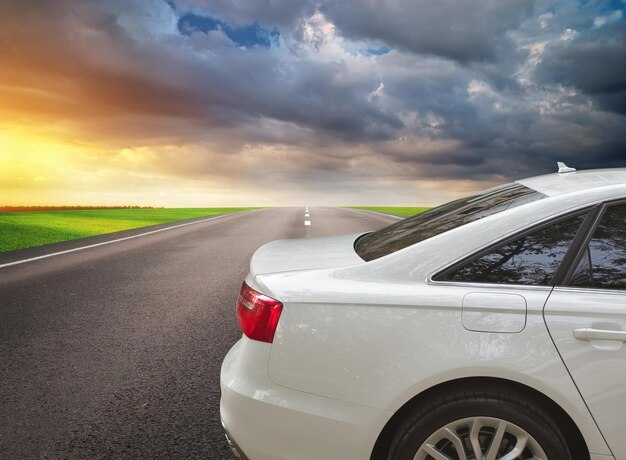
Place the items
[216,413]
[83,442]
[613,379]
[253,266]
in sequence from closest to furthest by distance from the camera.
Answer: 1. [613,379]
2. [253,266]
3. [83,442]
4. [216,413]

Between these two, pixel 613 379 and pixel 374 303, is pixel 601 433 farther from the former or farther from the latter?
pixel 374 303

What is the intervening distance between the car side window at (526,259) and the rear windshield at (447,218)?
223 millimetres

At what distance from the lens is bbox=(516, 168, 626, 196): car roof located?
7.41ft

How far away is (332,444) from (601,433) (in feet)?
3.51

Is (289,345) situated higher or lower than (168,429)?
higher

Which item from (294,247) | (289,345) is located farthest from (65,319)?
(289,345)

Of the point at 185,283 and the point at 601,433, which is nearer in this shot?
the point at 601,433

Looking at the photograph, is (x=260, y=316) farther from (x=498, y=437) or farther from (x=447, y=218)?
(x=447, y=218)

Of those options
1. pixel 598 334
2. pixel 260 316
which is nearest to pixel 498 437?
pixel 598 334

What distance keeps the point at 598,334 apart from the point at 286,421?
51.8 inches

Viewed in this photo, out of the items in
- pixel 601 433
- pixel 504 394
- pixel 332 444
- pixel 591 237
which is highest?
pixel 591 237

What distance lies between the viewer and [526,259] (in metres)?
2.11

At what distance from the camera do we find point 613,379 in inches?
73.0

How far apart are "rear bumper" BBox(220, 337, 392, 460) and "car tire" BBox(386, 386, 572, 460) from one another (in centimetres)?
14
